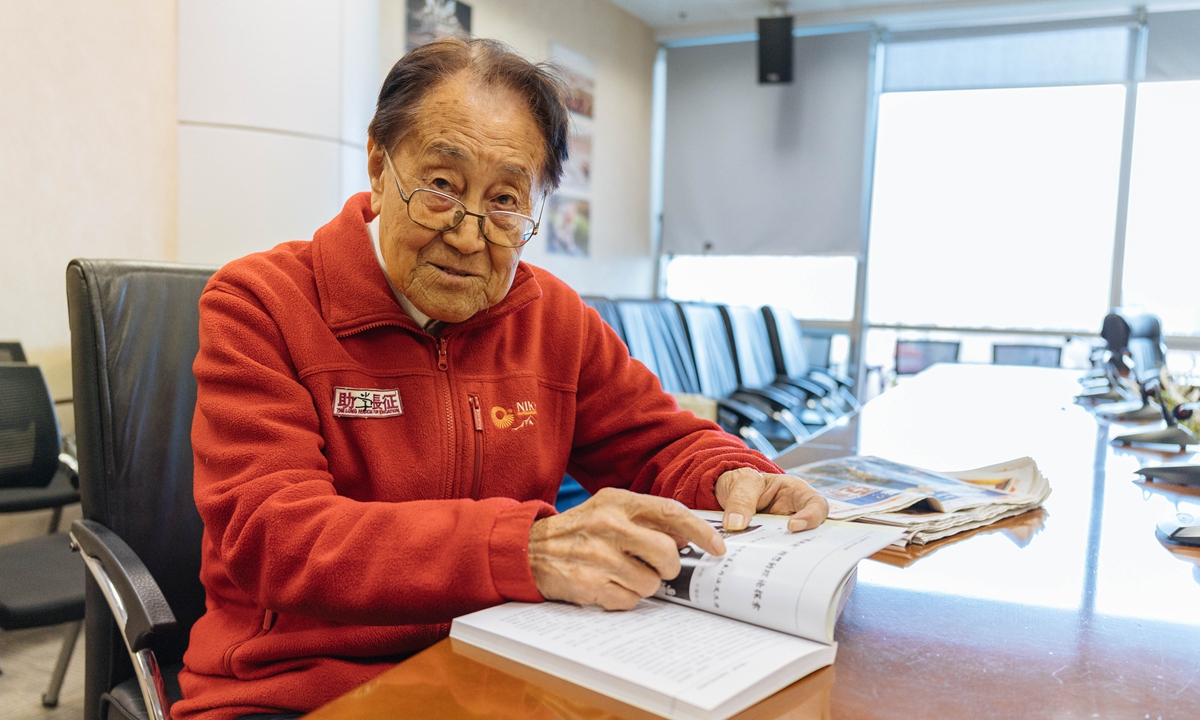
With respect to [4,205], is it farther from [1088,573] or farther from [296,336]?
[1088,573]

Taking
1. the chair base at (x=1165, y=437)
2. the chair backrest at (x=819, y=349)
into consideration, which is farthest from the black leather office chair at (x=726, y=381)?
the chair backrest at (x=819, y=349)

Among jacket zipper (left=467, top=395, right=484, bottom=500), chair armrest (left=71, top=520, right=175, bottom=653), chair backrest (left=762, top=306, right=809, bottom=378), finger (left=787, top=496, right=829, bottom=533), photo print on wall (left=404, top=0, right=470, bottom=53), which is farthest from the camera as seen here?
chair backrest (left=762, top=306, right=809, bottom=378)

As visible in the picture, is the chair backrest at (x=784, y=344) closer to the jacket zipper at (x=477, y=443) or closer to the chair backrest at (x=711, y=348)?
the chair backrest at (x=711, y=348)

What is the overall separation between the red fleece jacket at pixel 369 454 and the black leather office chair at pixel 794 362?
12.8 ft

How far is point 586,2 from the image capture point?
627 centimetres

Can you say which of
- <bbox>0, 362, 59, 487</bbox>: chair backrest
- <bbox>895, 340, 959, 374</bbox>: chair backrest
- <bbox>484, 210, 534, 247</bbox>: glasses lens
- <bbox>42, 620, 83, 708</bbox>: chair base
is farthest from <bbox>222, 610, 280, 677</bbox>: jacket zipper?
<bbox>895, 340, 959, 374</bbox>: chair backrest

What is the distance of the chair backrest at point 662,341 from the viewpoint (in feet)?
12.5

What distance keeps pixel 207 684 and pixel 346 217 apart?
0.59 meters

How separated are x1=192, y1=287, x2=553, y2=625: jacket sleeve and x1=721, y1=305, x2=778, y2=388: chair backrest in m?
3.99

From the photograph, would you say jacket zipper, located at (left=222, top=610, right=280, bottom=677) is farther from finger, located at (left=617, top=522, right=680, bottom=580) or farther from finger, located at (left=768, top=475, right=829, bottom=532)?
finger, located at (left=768, top=475, right=829, bottom=532)

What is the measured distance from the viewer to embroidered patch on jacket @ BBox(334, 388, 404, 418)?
964mm

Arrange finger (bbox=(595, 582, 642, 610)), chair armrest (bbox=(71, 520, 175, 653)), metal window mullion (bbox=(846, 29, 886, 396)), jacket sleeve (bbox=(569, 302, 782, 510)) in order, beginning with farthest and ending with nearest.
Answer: metal window mullion (bbox=(846, 29, 886, 396)) → jacket sleeve (bbox=(569, 302, 782, 510)) → chair armrest (bbox=(71, 520, 175, 653)) → finger (bbox=(595, 582, 642, 610))

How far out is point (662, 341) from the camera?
407cm

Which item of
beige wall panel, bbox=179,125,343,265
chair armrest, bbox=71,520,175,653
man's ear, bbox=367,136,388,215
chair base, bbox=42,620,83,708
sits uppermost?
beige wall panel, bbox=179,125,343,265
